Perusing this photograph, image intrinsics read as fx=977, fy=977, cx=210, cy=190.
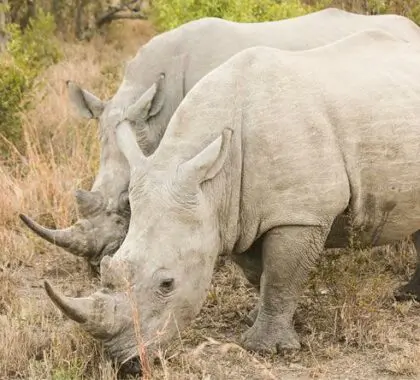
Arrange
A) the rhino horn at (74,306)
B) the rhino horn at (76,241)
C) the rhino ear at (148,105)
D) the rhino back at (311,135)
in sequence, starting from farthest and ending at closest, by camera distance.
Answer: the rhino ear at (148,105) → the rhino horn at (76,241) → the rhino back at (311,135) → the rhino horn at (74,306)

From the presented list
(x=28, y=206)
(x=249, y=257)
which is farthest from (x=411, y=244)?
(x=28, y=206)

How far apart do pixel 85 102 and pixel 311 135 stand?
243cm

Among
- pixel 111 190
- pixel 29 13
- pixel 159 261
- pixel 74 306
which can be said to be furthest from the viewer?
pixel 29 13

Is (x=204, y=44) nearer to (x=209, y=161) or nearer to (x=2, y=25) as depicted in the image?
(x=209, y=161)

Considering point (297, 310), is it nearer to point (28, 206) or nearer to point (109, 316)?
point (109, 316)

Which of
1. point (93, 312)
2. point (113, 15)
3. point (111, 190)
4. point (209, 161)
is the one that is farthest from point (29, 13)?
point (93, 312)

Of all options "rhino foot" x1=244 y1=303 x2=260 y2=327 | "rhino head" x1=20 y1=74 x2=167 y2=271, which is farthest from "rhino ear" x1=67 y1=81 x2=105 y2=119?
"rhino foot" x1=244 y1=303 x2=260 y2=327

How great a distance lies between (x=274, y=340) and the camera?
542 centimetres

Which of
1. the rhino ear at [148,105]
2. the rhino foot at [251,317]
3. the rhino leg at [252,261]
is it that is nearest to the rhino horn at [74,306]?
the rhino leg at [252,261]

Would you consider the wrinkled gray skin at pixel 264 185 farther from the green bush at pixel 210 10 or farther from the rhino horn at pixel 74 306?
the green bush at pixel 210 10

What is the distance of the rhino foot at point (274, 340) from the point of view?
541 centimetres

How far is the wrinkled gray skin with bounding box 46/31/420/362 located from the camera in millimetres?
4754

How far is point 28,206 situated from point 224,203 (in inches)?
126

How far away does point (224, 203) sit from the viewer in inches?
203
